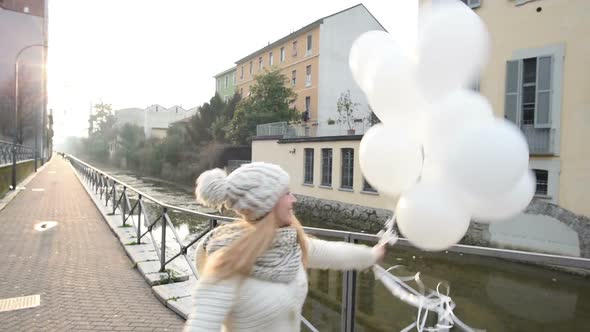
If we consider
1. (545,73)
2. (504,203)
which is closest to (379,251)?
(504,203)

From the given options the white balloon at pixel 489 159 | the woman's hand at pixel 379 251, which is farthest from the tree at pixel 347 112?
the white balloon at pixel 489 159

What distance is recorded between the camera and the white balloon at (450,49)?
1.63 m

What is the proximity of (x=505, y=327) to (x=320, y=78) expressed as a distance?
23.6 metres

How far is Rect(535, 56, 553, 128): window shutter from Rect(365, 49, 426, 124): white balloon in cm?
959

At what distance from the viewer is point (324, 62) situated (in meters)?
26.9

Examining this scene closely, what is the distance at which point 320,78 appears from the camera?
26891 mm

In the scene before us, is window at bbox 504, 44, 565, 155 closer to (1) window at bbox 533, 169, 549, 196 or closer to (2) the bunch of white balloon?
(1) window at bbox 533, 169, 549, 196

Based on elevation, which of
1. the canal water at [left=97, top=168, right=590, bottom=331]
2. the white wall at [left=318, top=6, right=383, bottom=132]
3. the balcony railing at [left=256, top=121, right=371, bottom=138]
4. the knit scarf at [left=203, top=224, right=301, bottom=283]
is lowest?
the canal water at [left=97, top=168, right=590, bottom=331]

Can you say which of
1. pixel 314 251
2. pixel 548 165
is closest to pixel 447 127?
pixel 314 251

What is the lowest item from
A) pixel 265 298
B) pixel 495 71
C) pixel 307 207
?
pixel 307 207

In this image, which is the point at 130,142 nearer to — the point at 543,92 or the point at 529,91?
the point at 529,91

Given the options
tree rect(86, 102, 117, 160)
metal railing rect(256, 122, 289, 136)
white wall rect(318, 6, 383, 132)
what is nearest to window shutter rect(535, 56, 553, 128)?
metal railing rect(256, 122, 289, 136)

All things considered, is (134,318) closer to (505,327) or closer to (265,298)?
(265,298)

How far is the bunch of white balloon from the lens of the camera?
1477 mm
